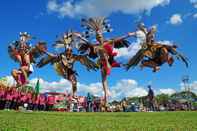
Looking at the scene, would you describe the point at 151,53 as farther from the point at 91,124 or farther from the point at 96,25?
the point at 91,124

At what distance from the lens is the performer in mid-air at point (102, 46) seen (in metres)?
23.0

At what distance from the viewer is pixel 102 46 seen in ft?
76.4

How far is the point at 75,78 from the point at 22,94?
3637 millimetres

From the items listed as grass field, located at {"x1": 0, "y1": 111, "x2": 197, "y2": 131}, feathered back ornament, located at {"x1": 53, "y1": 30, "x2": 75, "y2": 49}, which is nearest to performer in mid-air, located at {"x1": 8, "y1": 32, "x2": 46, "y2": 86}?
feathered back ornament, located at {"x1": 53, "y1": 30, "x2": 75, "y2": 49}

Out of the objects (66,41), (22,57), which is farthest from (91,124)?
(66,41)

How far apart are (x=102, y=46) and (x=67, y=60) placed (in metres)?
3.17

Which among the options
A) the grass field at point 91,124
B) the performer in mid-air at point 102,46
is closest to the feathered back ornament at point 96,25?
the performer in mid-air at point 102,46

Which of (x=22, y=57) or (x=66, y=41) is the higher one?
(x=66, y=41)

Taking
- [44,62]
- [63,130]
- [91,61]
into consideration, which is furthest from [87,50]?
[63,130]

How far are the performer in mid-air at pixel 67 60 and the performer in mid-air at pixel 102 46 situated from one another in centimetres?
91

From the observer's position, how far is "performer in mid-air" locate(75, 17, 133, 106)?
75.3 feet

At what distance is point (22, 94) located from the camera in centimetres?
2492

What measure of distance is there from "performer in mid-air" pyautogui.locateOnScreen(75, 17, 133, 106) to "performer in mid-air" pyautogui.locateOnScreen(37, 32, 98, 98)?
0.91 m

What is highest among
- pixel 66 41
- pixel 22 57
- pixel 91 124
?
pixel 66 41
